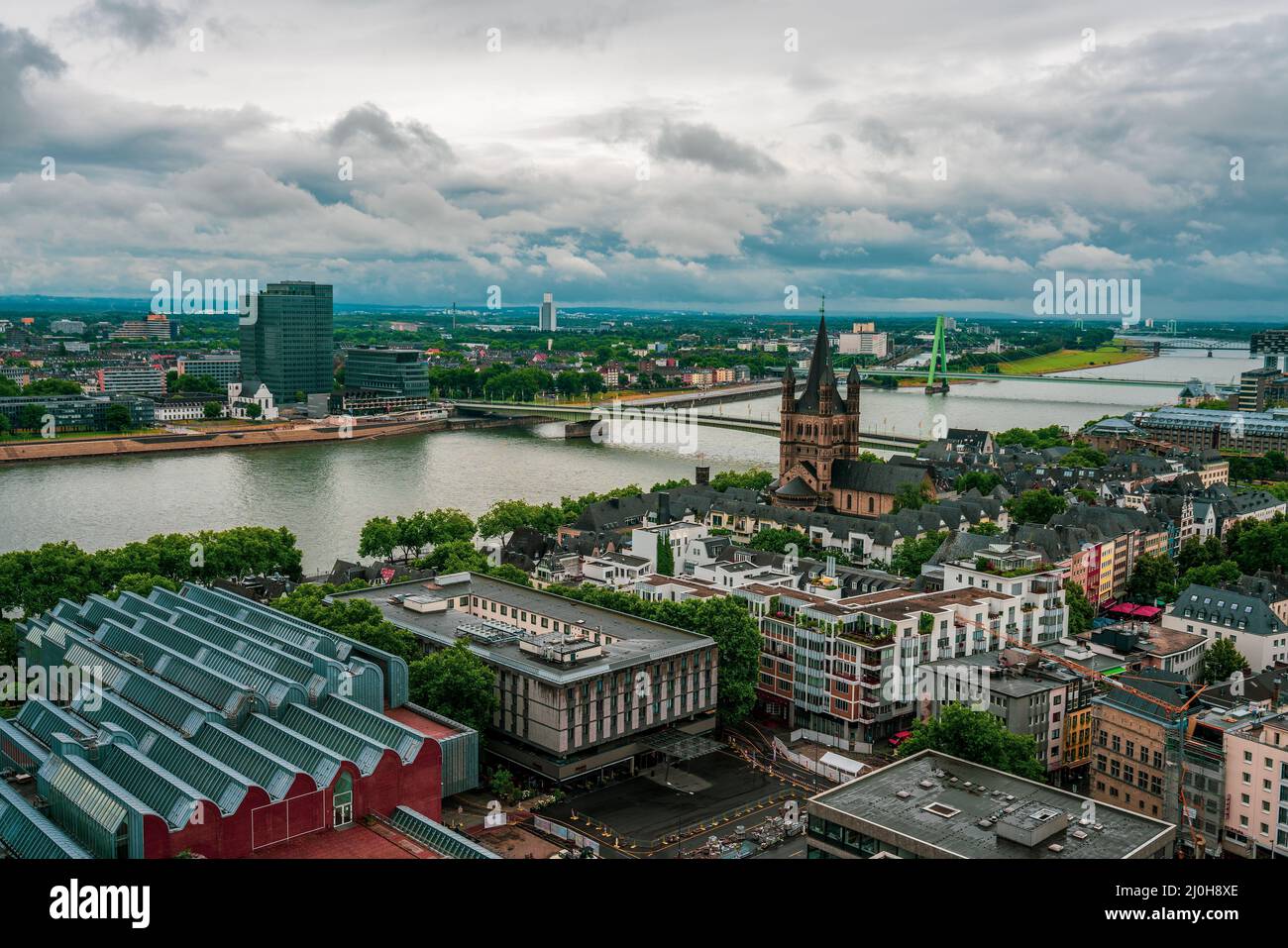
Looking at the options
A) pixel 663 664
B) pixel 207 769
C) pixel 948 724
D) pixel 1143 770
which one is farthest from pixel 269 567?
pixel 1143 770

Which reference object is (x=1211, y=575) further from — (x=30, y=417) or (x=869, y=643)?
(x=30, y=417)

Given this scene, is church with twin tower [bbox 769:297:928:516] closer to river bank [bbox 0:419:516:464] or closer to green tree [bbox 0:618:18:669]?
green tree [bbox 0:618:18:669]

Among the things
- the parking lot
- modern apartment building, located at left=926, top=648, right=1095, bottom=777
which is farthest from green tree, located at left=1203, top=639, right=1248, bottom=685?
the parking lot

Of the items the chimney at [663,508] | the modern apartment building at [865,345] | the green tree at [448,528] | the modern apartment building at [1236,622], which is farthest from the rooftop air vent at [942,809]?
the modern apartment building at [865,345]

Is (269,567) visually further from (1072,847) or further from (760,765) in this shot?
(1072,847)

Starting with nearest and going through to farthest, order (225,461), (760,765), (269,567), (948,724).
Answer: (948,724), (760,765), (269,567), (225,461)

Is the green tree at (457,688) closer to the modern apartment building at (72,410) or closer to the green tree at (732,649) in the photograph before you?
the green tree at (732,649)
